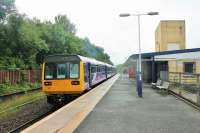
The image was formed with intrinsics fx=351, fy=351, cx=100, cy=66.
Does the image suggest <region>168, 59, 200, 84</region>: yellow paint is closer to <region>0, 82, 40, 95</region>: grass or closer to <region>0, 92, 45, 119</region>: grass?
<region>0, 92, 45, 119</region>: grass

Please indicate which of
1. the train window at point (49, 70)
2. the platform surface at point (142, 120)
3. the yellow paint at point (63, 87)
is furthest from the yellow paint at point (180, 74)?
the train window at point (49, 70)

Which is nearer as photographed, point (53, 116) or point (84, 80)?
point (53, 116)

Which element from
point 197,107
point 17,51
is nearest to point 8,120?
point 197,107

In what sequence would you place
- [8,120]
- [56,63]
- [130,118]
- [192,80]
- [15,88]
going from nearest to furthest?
[130,118], [8,120], [192,80], [56,63], [15,88]

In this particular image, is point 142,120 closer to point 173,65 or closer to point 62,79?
point 62,79

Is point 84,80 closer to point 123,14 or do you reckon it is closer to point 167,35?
point 123,14

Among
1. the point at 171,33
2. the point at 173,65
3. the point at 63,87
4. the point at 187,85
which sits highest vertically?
the point at 171,33

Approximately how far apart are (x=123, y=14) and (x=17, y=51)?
60.5 ft

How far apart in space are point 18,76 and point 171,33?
41.4 m

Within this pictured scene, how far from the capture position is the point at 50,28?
5338 centimetres

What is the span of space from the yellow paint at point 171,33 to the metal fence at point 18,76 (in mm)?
32626

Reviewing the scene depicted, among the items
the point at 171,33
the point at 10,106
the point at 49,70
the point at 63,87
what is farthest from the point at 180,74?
the point at 171,33

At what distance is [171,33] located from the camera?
222 feet

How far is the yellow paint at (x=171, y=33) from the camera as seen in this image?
219 ft
